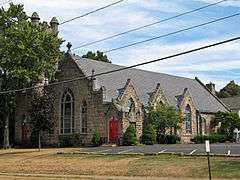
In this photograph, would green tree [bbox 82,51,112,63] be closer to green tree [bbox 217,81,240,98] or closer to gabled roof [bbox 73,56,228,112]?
gabled roof [bbox 73,56,228,112]

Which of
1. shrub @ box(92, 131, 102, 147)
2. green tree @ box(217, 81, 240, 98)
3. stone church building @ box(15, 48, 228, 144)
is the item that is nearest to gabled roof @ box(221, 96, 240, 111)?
stone church building @ box(15, 48, 228, 144)

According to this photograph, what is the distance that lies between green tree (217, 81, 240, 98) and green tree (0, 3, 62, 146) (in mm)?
66563

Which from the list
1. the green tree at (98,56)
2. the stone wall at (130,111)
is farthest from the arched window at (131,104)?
the green tree at (98,56)

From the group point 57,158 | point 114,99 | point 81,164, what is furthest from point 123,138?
point 81,164

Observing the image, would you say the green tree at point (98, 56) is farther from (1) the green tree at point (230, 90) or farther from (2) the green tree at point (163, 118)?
(1) the green tree at point (230, 90)

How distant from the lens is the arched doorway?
167 ft

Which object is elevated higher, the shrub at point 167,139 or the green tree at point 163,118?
the green tree at point 163,118

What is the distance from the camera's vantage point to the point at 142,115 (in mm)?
54031

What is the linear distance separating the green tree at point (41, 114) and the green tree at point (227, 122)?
21.5 meters

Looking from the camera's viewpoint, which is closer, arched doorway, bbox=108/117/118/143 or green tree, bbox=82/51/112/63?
arched doorway, bbox=108/117/118/143

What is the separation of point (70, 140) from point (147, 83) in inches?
512

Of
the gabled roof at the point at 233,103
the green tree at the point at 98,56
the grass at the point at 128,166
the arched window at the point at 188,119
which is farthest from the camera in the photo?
the green tree at the point at 98,56

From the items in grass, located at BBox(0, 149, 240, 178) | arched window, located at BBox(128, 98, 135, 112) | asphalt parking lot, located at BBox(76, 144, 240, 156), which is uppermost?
arched window, located at BBox(128, 98, 135, 112)

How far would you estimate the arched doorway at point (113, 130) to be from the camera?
50.9 meters
